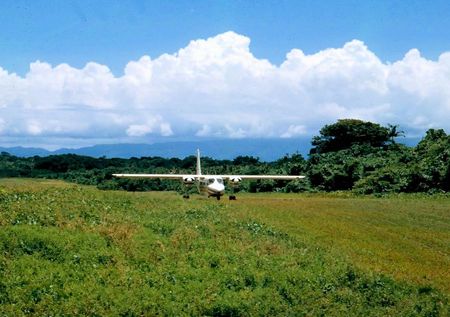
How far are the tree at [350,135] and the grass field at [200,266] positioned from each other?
50.8m

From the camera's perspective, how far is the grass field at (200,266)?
15.5 m

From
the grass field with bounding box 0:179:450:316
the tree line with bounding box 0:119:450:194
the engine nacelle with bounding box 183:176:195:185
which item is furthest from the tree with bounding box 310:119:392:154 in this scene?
the grass field with bounding box 0:179:450:316

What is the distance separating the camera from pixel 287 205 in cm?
4022

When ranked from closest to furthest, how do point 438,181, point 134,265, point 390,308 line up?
1. point 390,308
2. point 134,265
3. point 438,181

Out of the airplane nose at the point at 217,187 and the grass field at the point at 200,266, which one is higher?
the airplane nose at the point at 217,187

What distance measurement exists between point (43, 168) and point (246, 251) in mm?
67552

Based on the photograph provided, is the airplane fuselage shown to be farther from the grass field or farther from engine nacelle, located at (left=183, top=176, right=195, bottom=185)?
the grass field

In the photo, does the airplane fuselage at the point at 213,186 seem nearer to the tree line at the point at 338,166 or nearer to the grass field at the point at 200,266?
the tree line at the point at 338,166

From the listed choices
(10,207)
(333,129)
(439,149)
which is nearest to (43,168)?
(333,129)

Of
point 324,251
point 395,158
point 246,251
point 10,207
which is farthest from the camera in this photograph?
point 395,158

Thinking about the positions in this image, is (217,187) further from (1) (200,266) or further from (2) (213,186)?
(1) (200,266)

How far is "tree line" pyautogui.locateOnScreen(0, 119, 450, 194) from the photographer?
52781 mm

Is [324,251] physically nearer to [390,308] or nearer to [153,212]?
[390,308]

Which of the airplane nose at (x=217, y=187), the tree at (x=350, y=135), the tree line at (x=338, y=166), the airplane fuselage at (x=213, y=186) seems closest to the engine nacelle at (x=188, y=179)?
the airplane fuselage at (x=213, y=186)
